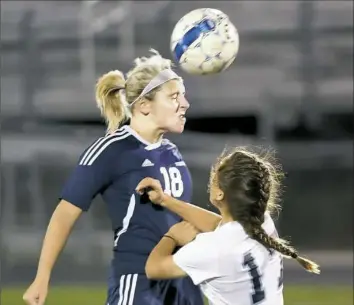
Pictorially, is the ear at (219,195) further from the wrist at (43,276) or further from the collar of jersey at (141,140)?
the wrist at (43,276)

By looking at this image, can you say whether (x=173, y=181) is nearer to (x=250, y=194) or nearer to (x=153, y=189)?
(x=153, y=189)

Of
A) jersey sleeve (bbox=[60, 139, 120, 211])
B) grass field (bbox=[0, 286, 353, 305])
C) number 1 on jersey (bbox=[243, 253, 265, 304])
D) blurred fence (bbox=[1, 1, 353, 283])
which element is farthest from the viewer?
blurred fence (bbox=[1, 1, 353, 283])

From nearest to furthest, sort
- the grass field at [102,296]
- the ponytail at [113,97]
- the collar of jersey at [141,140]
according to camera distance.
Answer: the collar of jersey at [141,140] < the ponytail at [113,97] < the grass field at [102,296]

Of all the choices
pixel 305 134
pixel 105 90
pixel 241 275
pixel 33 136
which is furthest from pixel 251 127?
pixel 241 275

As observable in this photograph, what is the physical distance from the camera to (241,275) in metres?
2.19

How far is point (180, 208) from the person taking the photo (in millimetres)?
2418

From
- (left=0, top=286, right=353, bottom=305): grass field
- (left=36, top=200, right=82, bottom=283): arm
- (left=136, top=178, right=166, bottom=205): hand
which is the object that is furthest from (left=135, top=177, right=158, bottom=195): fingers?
(left=0, top=286, right=353, bottom=305): grass field

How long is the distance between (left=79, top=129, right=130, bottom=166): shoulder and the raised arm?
199 millimetres

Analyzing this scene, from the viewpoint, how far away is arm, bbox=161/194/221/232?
7.88 ft

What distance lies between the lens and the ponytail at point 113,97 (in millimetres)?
2830

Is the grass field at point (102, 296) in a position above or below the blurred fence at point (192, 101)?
below

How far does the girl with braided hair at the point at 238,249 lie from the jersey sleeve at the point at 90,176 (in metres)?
0.40

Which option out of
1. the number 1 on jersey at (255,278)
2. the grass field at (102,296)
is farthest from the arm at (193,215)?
the grass field at (102,296)

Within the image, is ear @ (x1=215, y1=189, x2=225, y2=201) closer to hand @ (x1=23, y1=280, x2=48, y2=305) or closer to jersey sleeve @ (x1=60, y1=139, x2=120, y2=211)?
jersey sleeve @ (x1=60, y1=139, x2=120, y2=211)
